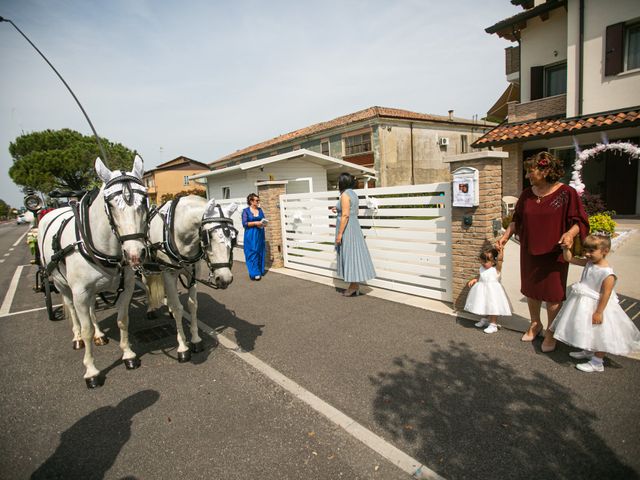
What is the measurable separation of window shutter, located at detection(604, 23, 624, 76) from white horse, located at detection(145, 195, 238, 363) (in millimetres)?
13842

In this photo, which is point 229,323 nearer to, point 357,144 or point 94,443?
point 94,443

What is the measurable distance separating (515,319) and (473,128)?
95.2 feet

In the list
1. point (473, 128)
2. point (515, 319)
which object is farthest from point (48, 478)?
point (473, 128)

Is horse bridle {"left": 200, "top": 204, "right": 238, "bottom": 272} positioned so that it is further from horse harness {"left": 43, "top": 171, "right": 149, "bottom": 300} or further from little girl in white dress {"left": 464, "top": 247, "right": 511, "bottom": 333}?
little girl in white dress {"left": 464, "top": 247, "right": 511, "bottom": 333}

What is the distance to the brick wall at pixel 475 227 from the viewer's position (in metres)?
4.42

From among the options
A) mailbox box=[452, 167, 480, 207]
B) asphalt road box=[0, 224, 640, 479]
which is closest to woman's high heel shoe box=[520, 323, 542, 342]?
asphalt road box=[0, 224, 640, 479]

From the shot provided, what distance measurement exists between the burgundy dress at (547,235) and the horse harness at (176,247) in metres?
3.08

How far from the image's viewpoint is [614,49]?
10.9m

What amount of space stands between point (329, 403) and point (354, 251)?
120 inches

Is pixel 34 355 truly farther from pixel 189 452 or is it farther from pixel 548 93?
pixel 548 93

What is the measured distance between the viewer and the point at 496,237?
4.65 meters

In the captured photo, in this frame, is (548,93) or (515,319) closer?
(515,319)

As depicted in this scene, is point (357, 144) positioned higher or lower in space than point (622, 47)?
lower

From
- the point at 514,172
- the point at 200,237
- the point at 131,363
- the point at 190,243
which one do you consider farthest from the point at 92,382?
the point at 514,172
